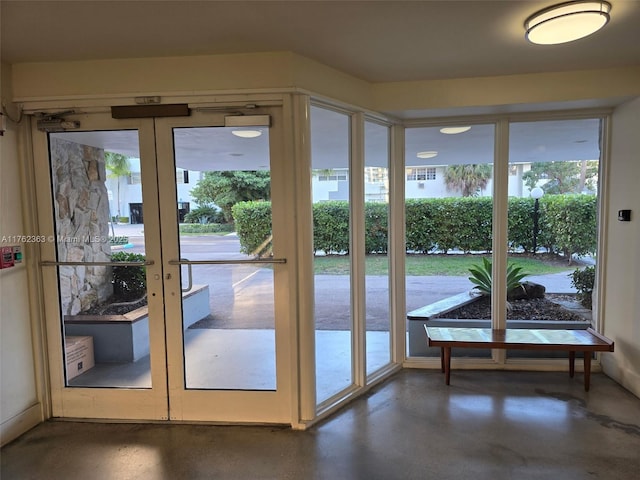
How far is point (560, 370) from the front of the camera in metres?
3.37

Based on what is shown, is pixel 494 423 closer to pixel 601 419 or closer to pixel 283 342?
pixel 601 419

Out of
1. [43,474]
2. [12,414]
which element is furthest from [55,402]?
[43,474]

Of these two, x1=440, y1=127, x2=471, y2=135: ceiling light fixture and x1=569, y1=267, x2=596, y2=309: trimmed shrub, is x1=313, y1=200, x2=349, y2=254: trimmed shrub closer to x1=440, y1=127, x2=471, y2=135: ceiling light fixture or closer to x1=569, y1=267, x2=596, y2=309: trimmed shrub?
x1=440, y1=127, x2=471, y2=135: ceiling light fixture

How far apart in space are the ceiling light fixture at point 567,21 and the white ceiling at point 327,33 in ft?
0.18

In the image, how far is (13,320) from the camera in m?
2.52

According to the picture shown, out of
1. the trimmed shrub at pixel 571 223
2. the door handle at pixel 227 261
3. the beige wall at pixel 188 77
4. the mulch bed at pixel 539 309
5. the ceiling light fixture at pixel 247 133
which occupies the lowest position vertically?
the mulch bed at pixel 539 309

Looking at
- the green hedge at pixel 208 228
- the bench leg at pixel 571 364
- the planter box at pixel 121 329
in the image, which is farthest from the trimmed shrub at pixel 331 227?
the bench leg at pixel 571 364

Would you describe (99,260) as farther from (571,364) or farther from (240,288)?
(571,364)

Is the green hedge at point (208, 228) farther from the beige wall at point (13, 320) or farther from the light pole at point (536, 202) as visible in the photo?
the light pole at point (536, 202)

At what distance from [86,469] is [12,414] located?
28.9 inches

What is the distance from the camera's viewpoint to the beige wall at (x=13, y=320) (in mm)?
2445

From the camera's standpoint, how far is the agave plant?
3.46m

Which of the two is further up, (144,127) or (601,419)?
(144,127)

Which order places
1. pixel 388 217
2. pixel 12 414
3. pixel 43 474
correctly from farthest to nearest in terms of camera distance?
pixel 388 217
pixel 12 414
pixel 43 474
